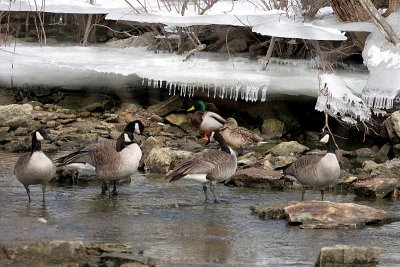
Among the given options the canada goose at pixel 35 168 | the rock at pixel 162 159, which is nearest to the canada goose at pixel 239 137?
the rock at pixel 162 159

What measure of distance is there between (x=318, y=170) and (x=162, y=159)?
2.89 meters

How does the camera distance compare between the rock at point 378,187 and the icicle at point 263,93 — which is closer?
the rock at point 378,187

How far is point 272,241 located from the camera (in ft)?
29.4

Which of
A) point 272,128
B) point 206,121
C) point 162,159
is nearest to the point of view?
point 162,159

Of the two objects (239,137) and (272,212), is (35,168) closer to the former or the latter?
(272,212)

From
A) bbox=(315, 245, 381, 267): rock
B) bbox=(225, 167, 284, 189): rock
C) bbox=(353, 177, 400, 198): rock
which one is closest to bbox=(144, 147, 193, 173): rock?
bbox=(225, 167, 284, 189): rock

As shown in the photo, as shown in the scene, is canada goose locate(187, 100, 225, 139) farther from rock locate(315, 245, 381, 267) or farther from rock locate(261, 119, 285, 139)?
rock locate(315, 245, 381, 267)

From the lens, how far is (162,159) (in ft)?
42.0

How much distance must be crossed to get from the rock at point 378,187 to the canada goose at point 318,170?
807mm

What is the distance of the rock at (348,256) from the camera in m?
7.92

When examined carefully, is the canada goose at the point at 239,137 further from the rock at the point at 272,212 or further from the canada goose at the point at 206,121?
the rock at the point at 272,212

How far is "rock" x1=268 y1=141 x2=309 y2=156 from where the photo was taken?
1377 centimetres

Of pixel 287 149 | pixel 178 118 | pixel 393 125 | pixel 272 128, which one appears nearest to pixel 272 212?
pixel 287 149

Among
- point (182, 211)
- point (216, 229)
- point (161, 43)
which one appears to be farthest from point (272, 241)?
point (161, 43)
